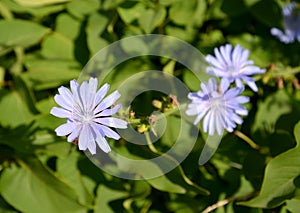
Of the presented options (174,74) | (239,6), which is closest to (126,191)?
(174,74)

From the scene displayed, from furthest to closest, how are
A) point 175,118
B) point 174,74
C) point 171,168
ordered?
point 174,74 → point 175,118 → point 171,168

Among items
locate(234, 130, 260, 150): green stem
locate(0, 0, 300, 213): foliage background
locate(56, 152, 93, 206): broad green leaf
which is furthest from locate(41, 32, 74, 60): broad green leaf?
locate(234, 130, 260, 150): green stem

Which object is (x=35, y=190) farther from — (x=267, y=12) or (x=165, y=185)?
(x=267, y=12)

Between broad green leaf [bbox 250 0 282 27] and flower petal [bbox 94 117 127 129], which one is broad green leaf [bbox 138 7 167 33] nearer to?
broad green leaf [bbox 250 0 282 27]

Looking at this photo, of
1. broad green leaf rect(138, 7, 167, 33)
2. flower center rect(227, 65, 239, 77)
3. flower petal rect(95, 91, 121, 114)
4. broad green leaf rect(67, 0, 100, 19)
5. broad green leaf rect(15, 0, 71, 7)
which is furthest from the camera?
broad green leaf rect(67, 0, 100, 19)

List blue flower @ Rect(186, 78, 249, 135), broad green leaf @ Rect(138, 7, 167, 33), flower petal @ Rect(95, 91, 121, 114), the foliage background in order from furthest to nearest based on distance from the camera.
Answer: broad green leaf @ Rect(138, 7, 167, 33) → the foliage background → blue flower @ Rect(186, 78, 249, 135) → flower petal @ Rect(95, 91, 121, 114)

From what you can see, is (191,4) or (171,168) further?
(191,4)

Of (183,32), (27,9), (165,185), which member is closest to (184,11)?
(183,32)

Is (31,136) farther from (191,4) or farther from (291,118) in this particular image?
(291,118)

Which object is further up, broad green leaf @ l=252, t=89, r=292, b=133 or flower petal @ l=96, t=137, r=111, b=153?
broad green leaf @ l=252, t=89, r=292, b=133
